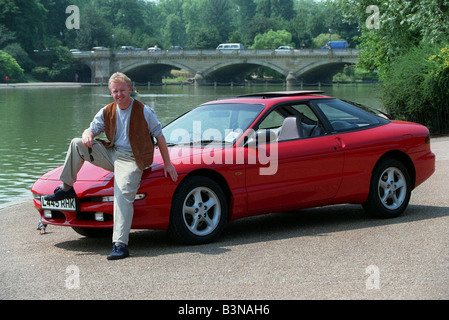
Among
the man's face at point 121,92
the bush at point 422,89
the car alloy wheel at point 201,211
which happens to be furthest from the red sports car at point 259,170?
the bush at point 422,89

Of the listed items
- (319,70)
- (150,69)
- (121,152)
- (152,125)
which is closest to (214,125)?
(152,125)

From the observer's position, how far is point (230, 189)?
715 centimetres

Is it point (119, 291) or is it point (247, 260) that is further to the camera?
point (247, 260)

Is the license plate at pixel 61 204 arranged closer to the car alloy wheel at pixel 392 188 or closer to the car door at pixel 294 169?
the car door at pixel 294 169

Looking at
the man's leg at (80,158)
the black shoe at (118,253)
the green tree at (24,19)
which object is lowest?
the black shoe at (118,253)

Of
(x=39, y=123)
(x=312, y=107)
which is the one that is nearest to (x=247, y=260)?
(x=312, y=107)

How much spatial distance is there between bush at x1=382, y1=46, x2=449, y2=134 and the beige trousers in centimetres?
1570

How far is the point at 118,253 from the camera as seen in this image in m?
6.43

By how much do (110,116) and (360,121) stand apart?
2.93m

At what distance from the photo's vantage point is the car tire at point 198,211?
681 centimetres

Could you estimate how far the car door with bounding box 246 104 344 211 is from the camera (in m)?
7.33

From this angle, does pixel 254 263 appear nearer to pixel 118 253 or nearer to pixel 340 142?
pixel 118 253

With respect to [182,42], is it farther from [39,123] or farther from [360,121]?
[360,121]
